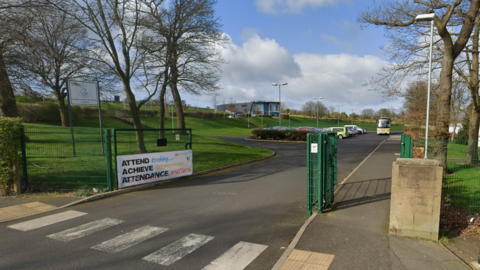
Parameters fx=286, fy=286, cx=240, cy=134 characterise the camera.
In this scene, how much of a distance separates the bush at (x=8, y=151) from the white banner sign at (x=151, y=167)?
2.81 meters

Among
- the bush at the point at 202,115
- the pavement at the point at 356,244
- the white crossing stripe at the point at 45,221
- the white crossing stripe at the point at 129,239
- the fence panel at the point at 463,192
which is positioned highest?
the bush at the point at 202,115

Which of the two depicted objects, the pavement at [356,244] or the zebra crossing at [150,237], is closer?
the pavement at [356,244]

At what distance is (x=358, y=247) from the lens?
480 centimetres

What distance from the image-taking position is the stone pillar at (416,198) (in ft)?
16.4

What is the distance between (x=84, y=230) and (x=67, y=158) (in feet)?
16.9

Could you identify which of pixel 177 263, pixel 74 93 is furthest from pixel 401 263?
pixel 74 93

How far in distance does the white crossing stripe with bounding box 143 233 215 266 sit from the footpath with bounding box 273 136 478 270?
151cm

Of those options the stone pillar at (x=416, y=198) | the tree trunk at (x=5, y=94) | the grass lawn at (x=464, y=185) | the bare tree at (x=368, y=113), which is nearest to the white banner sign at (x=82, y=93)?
the tree trunk at (x=5, y=94)

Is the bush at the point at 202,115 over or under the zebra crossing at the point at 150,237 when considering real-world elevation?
over

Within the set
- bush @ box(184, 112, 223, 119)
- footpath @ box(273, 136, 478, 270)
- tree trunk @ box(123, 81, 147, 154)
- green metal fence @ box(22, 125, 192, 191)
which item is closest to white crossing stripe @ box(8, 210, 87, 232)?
green metal fence @ box(22, 125, 192, 191)

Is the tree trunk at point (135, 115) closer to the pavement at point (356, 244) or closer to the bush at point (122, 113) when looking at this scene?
the pavement at point (356, 244)

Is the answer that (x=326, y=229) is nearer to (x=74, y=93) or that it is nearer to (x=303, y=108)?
(x=74, y=93)

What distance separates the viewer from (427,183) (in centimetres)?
502

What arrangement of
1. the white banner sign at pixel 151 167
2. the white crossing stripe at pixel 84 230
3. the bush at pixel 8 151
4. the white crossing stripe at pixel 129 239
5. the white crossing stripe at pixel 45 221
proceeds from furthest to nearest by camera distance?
the white banner sign at pixel 151 167 < the bush at pixel 8 151 < the white crossing stripe at pixel 45 221 < the white crossing stripe at pixel 84 230 < the white crossing stripe at pixel 129 239
